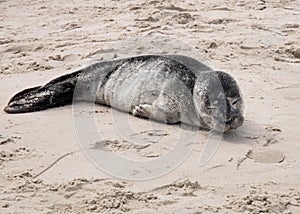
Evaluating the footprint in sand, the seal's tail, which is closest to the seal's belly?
the seal's tail

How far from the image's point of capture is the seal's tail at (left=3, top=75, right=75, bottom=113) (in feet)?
14.7

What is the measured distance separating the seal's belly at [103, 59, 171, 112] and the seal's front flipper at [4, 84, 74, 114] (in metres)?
0.31

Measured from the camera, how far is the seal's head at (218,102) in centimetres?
389

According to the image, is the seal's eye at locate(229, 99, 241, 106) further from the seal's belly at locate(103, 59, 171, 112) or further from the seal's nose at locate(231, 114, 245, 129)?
the seal's belly at locate(103, 59, 171, 112)

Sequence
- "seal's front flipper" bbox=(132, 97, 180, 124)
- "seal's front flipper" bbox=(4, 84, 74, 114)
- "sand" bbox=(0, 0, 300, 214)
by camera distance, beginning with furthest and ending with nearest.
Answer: "seal's front flipper" bbox=(4, 84, 74, 114) → "seal's front flipper" bbox=(132, 97, 180, 124) → "sand" bbox=(0, 0, 300, 214)

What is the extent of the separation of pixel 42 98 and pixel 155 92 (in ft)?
2.95

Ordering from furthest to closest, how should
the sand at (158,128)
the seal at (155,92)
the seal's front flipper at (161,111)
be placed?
the seal's front flipper at (161,111) → the seal at (155,92) → the sand at (158,128)

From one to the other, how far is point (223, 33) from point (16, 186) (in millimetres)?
3710

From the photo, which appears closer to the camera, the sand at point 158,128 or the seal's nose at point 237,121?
the sand at point 158,128

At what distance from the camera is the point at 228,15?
7055mm

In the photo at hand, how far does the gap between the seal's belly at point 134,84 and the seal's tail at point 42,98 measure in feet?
1.02

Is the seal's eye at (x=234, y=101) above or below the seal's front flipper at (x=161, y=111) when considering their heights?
above

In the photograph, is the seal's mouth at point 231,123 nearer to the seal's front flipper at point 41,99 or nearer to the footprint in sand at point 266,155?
the footprint in sand at point 266,155

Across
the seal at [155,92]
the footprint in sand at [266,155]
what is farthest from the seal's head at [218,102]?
the footprint in sand at [266,155]
